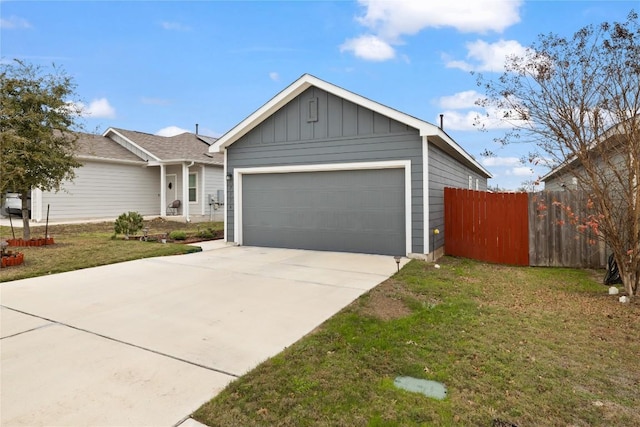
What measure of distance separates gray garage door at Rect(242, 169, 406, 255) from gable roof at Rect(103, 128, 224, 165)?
883cm

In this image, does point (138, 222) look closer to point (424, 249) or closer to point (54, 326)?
point (54, 326)

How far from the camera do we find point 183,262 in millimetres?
7562

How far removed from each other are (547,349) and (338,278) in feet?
10.9

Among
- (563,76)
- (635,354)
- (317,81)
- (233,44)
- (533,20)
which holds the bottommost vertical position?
(635,354)

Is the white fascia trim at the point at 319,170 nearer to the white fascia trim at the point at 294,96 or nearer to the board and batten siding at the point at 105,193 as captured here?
the white fascia trim at the point at 294,96

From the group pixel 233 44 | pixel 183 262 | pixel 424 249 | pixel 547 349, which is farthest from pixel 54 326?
pixel 233 44

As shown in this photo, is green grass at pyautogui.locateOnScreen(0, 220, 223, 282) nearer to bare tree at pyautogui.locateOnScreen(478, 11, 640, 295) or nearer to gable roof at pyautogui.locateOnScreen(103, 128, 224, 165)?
gable roof at pyautogui.locateOnScreen(103, 128, 224, 165)

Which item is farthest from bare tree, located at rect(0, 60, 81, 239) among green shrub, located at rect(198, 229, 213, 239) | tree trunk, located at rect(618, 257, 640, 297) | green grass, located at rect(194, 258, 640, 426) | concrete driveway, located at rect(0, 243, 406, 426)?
tree trunk, located at rect(618, 257, 640, 297)

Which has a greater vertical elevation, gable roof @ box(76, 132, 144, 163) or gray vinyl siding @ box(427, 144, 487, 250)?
gable roof @ box(76, 132, 144, 163)

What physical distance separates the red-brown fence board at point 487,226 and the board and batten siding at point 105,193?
14.7 meters

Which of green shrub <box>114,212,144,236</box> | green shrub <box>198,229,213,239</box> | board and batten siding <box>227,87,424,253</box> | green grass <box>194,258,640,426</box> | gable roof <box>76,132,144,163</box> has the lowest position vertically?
green grass <box>194,258,640,426</box>

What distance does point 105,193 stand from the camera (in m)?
17.4

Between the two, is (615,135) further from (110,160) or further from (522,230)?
(110,160)

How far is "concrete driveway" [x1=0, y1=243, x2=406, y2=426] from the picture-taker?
243 centimetres
